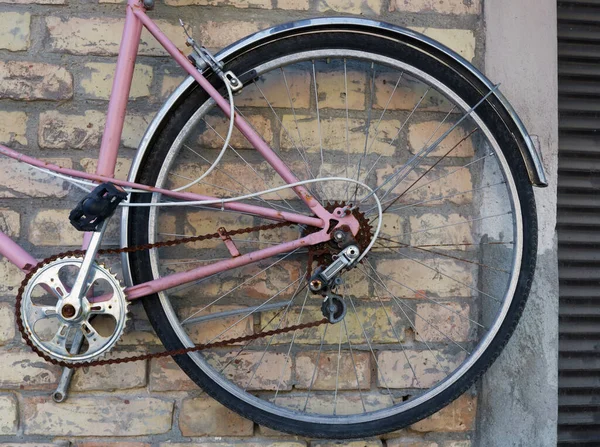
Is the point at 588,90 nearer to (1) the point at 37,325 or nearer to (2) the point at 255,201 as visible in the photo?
(2) the point at 255,201

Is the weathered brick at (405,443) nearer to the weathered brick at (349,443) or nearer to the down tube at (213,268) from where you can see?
the weathered brick at (349,443)

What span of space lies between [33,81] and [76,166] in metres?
0.25

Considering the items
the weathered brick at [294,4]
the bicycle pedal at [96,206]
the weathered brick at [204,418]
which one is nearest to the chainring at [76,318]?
the bicycle pedal at [96,206]

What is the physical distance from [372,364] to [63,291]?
0.84 meters

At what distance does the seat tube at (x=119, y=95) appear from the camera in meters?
1.57

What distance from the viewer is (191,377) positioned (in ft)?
5.45

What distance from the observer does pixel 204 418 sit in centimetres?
177

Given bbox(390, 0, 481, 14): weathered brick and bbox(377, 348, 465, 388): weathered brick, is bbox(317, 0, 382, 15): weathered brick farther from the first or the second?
bbox(377, 348, 465, 388): weathered brick

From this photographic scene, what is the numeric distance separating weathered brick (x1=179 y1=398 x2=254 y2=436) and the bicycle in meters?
0.09

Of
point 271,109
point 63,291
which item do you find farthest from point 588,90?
point 63,291

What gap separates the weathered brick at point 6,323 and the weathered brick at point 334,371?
0.77 m

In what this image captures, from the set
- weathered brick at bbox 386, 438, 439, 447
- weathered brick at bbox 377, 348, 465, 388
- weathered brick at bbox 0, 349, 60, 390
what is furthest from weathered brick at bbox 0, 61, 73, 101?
weathered brick at bbox 386, 438, 439, 447

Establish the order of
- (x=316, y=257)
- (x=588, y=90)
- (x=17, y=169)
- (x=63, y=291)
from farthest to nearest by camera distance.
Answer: (x=588, y=90) < (x=17, y=169) < (x=316, y=257) < (x=63, y=291)

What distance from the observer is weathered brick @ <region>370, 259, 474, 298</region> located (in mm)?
1807
